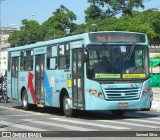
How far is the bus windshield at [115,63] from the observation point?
16.5 metres

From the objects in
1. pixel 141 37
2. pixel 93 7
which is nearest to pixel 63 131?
pixel 141 37

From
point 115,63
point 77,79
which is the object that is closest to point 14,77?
point 77,79

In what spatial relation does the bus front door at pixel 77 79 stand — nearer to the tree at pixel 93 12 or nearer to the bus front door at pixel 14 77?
the bus front door at pixel 14 77

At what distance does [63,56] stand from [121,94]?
3.03 m

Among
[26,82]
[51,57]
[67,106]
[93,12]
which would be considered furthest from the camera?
[93,12]

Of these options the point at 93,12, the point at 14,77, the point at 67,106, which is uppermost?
the point at 93,12

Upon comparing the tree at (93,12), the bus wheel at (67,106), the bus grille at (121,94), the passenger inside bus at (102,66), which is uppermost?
the tree at (93,12)

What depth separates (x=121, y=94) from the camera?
54.7 ft

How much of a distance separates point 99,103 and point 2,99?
48.0ft

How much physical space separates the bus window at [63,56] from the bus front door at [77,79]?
0.57 m

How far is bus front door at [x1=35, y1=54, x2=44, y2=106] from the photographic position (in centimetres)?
2040

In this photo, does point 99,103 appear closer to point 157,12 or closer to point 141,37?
point 141,37

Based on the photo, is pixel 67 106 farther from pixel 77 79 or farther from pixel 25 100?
pixel 25 100

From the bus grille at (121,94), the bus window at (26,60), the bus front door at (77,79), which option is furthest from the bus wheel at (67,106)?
the bus window at (26,60)
